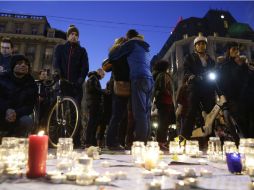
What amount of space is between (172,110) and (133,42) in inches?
81.4

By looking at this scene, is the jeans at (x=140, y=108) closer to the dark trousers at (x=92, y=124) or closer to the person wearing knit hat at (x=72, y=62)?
the person wearing knit hat at (x=72, y=62)

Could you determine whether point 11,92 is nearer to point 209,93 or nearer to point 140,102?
point 140,102

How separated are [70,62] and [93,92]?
0.94 metres

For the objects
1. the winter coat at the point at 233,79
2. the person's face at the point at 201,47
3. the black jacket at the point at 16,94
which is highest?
the person's face at the point at 201,47

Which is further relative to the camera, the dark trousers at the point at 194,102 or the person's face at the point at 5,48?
the person's face at the point at 5,48

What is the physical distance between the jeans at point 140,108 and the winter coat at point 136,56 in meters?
0.11

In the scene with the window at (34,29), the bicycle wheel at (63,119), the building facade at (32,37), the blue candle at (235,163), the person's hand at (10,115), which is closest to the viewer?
the blue candle at (235,163)

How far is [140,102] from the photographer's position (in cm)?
349

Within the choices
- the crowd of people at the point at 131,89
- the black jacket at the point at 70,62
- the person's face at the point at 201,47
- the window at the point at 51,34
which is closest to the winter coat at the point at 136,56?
Answer: the crowd of people at the point at 131,89

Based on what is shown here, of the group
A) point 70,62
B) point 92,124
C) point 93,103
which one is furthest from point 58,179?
point 93,103

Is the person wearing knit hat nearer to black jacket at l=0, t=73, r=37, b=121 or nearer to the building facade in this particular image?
black jacket at l=0, t=73, r=37, b=121

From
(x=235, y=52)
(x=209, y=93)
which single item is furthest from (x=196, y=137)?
(x=235, y=52)

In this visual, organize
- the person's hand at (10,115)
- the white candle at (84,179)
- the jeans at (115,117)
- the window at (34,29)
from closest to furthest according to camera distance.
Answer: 1. the white candle at (84,179)
2. the person's hand at (10,115)
3. the jeans at (115,117)
4. the window at (34,29)

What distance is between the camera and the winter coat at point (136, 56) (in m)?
3.56
